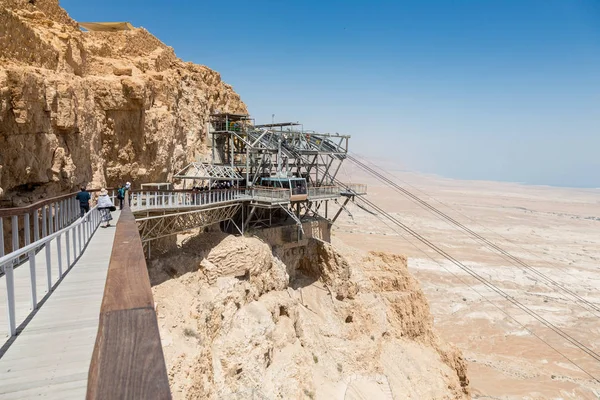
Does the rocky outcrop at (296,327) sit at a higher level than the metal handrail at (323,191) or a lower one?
lower

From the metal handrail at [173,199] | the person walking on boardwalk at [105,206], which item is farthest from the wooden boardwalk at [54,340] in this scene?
the metal handrail at [173,199]

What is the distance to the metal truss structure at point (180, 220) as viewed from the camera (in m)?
16.9

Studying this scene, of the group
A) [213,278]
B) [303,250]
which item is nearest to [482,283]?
[303,250]

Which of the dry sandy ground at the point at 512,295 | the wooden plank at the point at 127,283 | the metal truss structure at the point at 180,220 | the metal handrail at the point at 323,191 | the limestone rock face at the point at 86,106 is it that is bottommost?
the dry sandy ground at the point at 512,295

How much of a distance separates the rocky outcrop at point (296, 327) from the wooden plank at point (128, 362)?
1078cm

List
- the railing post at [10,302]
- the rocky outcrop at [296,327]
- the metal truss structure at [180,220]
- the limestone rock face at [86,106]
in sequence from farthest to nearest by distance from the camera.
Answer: the metal truss structure at [180,220] < the rocky outcrop at [296,327] < the limestone rock face at [86,106] < the railing post at [10,302]

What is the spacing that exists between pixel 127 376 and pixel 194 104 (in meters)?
30.6

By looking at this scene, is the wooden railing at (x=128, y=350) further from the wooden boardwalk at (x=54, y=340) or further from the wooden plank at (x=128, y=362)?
the wooden boardwalk at (x=54, y=340)

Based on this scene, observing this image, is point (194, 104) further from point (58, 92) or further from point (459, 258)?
point (459, 258)

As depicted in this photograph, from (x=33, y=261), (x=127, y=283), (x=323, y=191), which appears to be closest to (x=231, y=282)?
(x=323, y=191)

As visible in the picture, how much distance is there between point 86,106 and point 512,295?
2023 inches

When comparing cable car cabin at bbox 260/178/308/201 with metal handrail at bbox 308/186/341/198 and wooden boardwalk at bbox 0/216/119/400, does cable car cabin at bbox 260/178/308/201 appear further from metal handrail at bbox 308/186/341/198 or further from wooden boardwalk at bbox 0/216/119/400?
wooden boardwalk at bbox 0/216/119/400

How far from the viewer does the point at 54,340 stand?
379cm

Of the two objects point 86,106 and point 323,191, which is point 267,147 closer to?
point 323,191
